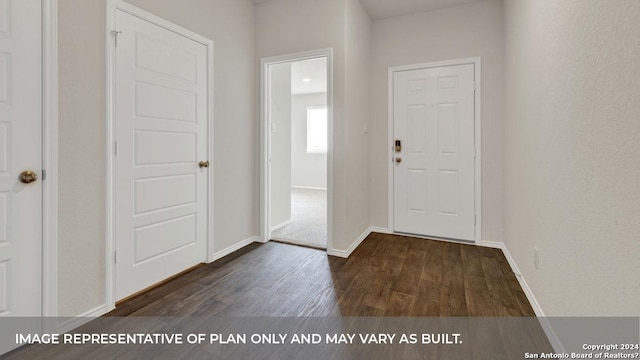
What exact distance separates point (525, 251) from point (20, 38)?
342 centimetres

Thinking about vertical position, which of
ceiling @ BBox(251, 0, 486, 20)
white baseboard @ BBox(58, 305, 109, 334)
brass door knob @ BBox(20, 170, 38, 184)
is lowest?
white baseboard @ BBox(58, 305, 109, 334)

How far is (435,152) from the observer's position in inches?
141

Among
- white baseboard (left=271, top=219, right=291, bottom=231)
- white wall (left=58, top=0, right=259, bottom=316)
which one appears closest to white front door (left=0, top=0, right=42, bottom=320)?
→ white wall (left=58, top=0, right=259, bottom=316)

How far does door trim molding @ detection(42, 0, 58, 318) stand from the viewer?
5.38 ft

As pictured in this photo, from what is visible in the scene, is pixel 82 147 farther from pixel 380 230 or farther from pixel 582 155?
pixel 380 230

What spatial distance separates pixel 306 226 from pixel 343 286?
1871 millimetres

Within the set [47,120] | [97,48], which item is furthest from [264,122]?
[47,120]

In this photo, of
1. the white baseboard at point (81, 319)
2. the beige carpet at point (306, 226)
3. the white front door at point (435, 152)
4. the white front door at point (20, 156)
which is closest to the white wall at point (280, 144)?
the beige carpet at point (306, 226)

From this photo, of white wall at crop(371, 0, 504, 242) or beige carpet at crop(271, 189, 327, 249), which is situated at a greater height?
white wall at crop(371, 0, 504, 242)

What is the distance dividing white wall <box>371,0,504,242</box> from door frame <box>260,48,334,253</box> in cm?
105

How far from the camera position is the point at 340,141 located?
3010 mm

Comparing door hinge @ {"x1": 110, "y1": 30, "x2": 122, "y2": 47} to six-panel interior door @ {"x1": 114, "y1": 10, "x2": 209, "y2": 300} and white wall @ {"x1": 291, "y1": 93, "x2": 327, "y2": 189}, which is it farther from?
white wall @ {"x1": 291, "y1": 93, "x2": 327, "y2": 189}

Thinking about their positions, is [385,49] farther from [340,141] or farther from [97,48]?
[97,48]

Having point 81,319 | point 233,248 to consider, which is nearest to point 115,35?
point 81,319
